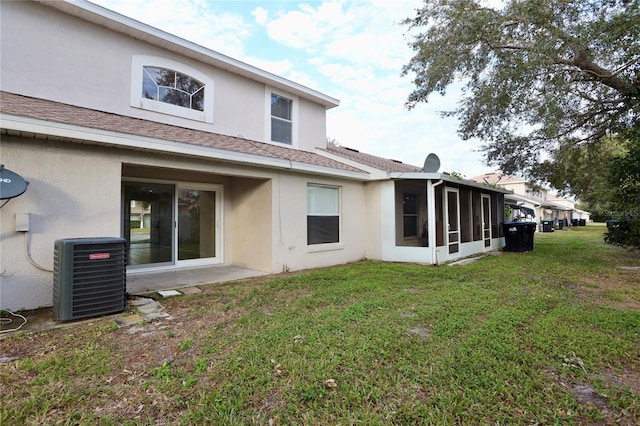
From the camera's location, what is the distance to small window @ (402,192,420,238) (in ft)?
32.5

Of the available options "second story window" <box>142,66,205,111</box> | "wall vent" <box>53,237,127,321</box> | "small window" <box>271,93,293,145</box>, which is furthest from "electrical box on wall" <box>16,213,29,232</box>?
"small window" <box>271,93,293,145</box>

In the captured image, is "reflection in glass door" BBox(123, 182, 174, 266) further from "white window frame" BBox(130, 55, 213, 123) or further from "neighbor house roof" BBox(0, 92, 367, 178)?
"white window frame" BBox(130, 55, 213, 123)

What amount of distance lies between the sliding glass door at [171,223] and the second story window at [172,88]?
2.07m

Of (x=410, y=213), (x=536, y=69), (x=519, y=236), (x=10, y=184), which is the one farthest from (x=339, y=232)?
(x=519, y=236)

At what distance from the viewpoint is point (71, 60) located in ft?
20.1

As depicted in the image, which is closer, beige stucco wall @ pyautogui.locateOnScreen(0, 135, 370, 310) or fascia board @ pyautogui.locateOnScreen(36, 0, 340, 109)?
beige stucco wall @ pyautogui.locateOnScreen(0, 135, 370, 310)

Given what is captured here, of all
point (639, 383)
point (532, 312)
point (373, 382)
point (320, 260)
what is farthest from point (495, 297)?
point (320, 260)

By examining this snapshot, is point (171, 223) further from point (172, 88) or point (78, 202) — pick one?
point (172, 88)

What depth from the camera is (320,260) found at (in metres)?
8.60

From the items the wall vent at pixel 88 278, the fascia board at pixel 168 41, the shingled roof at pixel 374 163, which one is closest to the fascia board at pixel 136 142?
the wall vent at pixel 88 278

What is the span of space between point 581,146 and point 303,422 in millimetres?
12528

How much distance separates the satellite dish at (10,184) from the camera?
12.9 ft

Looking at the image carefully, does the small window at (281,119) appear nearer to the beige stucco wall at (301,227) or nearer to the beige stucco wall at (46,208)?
the beige stucco wall at (301,227)

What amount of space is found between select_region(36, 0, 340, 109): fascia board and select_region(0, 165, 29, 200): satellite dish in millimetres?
4046
